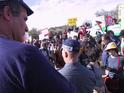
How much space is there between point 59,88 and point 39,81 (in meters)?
0.14

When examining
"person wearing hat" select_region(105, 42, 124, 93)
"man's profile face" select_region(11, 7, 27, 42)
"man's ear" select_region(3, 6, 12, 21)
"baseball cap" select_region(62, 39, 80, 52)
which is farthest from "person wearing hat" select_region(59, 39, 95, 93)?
"person wearing hat" select_region(105, 42, 124, 93)

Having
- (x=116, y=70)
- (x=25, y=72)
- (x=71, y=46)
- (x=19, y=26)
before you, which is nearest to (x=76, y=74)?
(x=71, y=46)

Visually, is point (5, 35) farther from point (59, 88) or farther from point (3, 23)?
point (59, 88)

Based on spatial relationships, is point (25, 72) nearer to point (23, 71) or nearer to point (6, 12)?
point (23, 71)

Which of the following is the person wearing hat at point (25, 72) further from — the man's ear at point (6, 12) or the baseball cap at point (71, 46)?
the baseball cap at point (71, 46)

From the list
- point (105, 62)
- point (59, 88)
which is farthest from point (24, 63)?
point (105, 62)

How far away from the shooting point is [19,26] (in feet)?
7.11

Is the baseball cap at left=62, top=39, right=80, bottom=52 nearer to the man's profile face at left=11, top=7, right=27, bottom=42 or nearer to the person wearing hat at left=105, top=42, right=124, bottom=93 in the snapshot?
the man's profile face at left=11, top=7, right=27, bottom=42

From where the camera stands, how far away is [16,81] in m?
1.90

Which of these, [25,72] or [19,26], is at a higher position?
[19,26]

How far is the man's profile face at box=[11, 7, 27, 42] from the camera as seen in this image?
214 cm

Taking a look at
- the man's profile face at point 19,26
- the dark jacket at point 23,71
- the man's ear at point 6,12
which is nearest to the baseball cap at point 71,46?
the man's profile face at point 19,26

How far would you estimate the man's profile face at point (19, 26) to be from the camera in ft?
7.01

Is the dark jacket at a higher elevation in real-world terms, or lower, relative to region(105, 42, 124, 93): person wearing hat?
higher
